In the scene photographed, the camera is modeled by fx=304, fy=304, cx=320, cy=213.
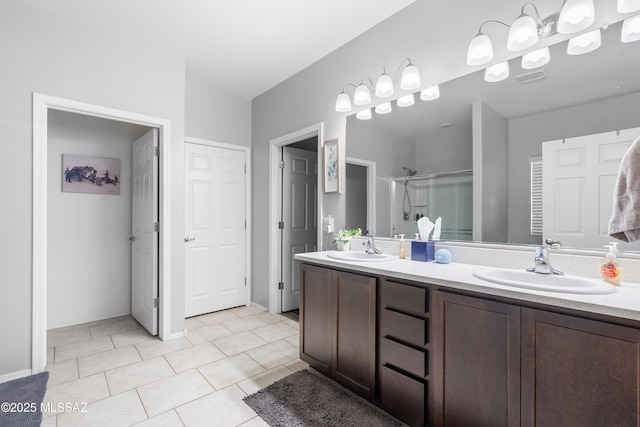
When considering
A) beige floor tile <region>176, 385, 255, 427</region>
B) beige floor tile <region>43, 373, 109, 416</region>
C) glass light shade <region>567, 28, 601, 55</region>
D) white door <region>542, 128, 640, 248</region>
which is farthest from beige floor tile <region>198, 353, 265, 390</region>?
glass light shade <region>567, 28, 601, 55</region>

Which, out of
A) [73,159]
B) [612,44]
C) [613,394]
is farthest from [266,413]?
[73,159]

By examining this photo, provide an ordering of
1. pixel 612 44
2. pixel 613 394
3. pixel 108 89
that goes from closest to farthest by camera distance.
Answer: pixel 613 394, pixel 612 44, pixel 108 89

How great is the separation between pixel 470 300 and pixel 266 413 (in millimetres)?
1304

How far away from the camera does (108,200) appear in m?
3.35

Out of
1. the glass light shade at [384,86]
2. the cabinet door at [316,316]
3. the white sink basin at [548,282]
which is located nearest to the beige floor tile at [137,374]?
the cabinet door at [316,316]

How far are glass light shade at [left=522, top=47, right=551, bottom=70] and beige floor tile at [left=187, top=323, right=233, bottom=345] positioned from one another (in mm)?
3098

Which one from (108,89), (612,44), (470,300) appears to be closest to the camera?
(470,300)

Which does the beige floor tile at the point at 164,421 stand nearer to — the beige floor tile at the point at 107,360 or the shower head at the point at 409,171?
the beige floor tile at the point at 107,360

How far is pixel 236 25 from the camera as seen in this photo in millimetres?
2443

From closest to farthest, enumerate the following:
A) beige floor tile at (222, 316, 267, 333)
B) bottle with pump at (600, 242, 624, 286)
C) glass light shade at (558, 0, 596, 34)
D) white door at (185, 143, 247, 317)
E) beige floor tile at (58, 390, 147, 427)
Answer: bottle with pump at (600, 242, 624, 286) < glass light shade at (558, 0, 596, 34) < beige floor tile at (58, 390, 147, 427) < beige floor tile at (222, 316, 267, 333) < white door at (185, 143, 247, 317)

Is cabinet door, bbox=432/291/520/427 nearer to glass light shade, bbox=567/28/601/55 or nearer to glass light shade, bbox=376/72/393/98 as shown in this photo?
glass light shade, bbox=567/28/601/55

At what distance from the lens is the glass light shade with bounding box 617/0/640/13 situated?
134cm

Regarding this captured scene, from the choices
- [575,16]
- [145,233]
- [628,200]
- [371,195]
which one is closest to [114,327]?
[145,233]

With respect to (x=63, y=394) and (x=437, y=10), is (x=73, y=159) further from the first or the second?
(x=437, y=10)
